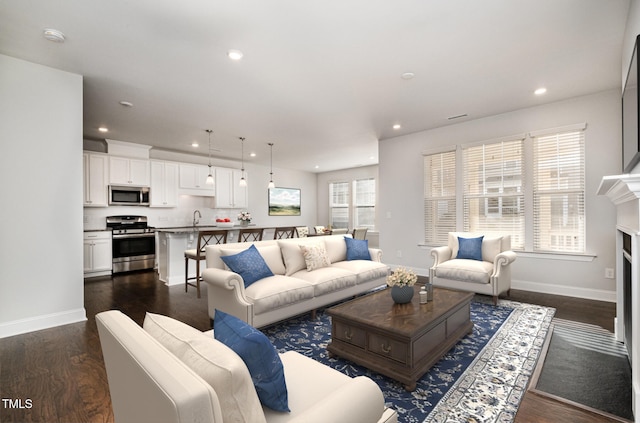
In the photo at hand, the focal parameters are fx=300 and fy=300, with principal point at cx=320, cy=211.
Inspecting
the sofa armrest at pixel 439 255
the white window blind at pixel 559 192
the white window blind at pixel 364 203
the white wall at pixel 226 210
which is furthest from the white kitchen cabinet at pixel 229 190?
the white window blind at pixel 559 192

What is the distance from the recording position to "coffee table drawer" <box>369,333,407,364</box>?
2090 mm

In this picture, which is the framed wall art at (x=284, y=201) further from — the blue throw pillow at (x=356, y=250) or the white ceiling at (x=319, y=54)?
the blue throw pillow at (x=356, y=250)

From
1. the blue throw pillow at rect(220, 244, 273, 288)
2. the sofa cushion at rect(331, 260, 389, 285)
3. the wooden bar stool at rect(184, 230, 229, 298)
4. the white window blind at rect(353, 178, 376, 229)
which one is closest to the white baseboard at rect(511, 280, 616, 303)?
the sofa cushion at rect(331, 260, 389, 285)

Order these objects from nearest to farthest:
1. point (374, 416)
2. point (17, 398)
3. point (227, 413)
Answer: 1. point (227, 413)
2. point (374, 416)
3. point (17, 398)

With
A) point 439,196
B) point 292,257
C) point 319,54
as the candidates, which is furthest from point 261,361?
point 439,196

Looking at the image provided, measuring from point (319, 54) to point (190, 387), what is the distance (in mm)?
3056

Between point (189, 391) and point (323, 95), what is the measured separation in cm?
390

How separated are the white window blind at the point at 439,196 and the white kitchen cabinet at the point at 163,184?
5647 mm

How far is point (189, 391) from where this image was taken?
663 mm

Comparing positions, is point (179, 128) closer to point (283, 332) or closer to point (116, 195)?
point (116, 195)

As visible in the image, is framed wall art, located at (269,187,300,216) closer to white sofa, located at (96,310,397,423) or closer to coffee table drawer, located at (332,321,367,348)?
coffee table drawer, located at (332,321,367,348)

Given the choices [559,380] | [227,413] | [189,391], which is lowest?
[559,380]

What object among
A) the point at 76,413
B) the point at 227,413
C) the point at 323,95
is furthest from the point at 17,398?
the point at 323,95

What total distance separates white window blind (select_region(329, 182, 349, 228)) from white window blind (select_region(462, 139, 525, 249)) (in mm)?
5306
